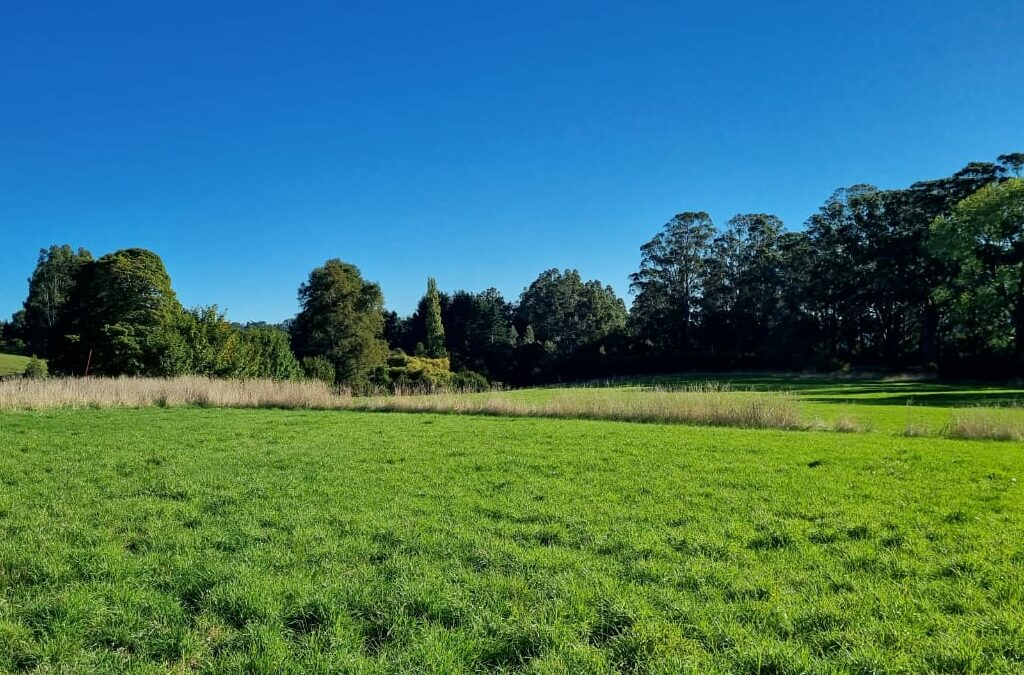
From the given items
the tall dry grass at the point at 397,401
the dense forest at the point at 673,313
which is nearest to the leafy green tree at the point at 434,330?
the dense forest at the point at 673,313

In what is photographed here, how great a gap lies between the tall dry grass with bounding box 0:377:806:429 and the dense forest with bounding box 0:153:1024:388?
6695mm

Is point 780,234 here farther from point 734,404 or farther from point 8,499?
point 8,499

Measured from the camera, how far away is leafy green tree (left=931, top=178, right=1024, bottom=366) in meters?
33.7

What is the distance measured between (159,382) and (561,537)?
1969 cm

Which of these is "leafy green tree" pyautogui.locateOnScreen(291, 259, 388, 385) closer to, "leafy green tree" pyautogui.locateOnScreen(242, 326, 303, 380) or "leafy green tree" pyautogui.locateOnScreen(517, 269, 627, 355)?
"leafy green tree" pyautogui.locateOnScreen(242, 326, 303, 380)

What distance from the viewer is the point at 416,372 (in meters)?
34.5

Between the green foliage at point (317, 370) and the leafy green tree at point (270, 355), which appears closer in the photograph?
the leafy green tree at point (270, 355)

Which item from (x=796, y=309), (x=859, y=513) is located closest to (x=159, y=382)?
(x=859, y=513)

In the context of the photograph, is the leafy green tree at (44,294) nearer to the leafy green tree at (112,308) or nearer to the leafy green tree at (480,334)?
the leafy green tree at (112,308)

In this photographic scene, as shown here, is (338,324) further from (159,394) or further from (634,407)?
(634,407)

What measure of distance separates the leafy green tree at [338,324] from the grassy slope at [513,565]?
1273 inches

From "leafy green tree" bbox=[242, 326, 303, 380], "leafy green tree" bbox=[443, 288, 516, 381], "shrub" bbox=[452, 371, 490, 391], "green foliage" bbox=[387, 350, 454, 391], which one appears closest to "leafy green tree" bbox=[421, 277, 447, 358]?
"leafy green tree" bbox=[443, 288, 516, 381]

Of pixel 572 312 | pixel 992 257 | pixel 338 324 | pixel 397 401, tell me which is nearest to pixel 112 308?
pixel 338 324

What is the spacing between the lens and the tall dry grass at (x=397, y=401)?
15.0 m
